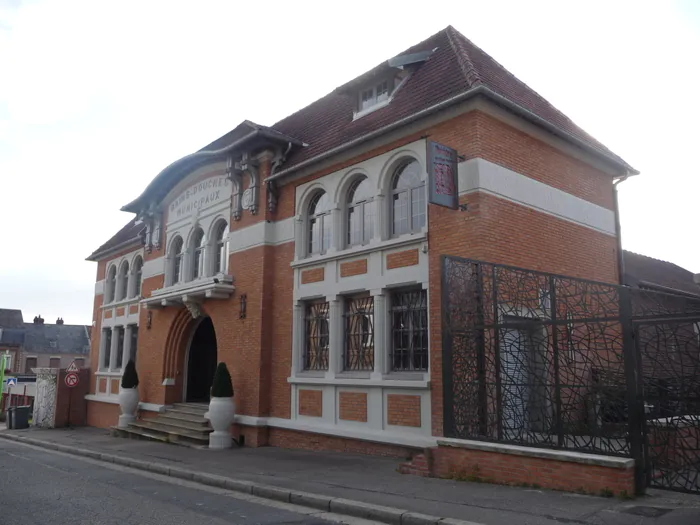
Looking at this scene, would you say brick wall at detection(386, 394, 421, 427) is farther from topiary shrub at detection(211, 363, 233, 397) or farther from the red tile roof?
the red tile roof

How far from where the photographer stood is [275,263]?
51.0ft

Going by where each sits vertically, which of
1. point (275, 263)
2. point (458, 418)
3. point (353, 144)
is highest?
point (353, 144)

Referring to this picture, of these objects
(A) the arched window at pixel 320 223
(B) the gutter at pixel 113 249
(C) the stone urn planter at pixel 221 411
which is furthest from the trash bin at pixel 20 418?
(A) the arched window at pixel 320 223

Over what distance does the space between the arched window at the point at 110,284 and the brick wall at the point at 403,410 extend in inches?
668

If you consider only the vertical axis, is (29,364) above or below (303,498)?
above

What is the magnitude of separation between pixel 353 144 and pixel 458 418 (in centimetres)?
633

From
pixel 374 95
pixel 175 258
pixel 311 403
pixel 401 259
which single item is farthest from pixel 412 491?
pixel 175 258

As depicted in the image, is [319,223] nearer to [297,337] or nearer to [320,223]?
[320,223]

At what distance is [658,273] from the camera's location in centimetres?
1986

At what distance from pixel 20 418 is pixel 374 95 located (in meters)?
19.3

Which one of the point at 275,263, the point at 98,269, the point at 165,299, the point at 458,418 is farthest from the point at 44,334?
the point at 458,418

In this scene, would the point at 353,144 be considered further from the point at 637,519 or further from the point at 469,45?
the point at 637,519

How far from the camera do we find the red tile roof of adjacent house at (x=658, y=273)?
59.2 ft

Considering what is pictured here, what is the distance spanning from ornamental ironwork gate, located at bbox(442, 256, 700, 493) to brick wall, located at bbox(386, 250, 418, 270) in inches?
75.7
